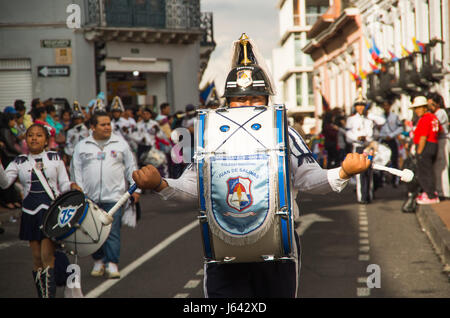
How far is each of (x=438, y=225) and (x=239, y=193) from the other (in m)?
8.10

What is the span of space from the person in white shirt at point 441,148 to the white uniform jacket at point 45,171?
8297mm

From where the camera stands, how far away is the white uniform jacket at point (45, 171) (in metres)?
7.75

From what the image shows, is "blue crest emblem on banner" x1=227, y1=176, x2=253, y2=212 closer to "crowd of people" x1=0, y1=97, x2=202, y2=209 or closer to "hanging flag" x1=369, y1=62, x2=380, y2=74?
"crowd of people" x1=0, y1=97, x2=202, y2=209

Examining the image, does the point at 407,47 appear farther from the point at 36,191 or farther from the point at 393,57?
the point at 36,191

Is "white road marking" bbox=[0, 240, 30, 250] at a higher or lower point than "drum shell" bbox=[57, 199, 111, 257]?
lower

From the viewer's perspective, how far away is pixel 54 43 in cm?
1283

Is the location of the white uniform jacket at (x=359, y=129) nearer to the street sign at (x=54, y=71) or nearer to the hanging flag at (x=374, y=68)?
the street sign at (x=54, y=71)

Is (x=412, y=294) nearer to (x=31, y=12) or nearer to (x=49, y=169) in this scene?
(x=49, y=169)

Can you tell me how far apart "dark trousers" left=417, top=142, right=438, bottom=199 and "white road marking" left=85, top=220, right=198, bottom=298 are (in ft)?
12.3

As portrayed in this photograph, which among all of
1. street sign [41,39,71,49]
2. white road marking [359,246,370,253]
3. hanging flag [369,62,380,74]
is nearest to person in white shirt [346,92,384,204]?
white road marking [359,246,370,253]

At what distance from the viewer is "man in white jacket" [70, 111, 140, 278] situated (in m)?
9.35

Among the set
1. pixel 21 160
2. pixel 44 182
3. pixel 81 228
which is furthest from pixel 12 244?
pixel 81 228

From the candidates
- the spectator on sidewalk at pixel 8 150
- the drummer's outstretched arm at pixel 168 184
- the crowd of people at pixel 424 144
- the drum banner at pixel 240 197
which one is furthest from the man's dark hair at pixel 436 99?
the drum banner at pixel 240 197
